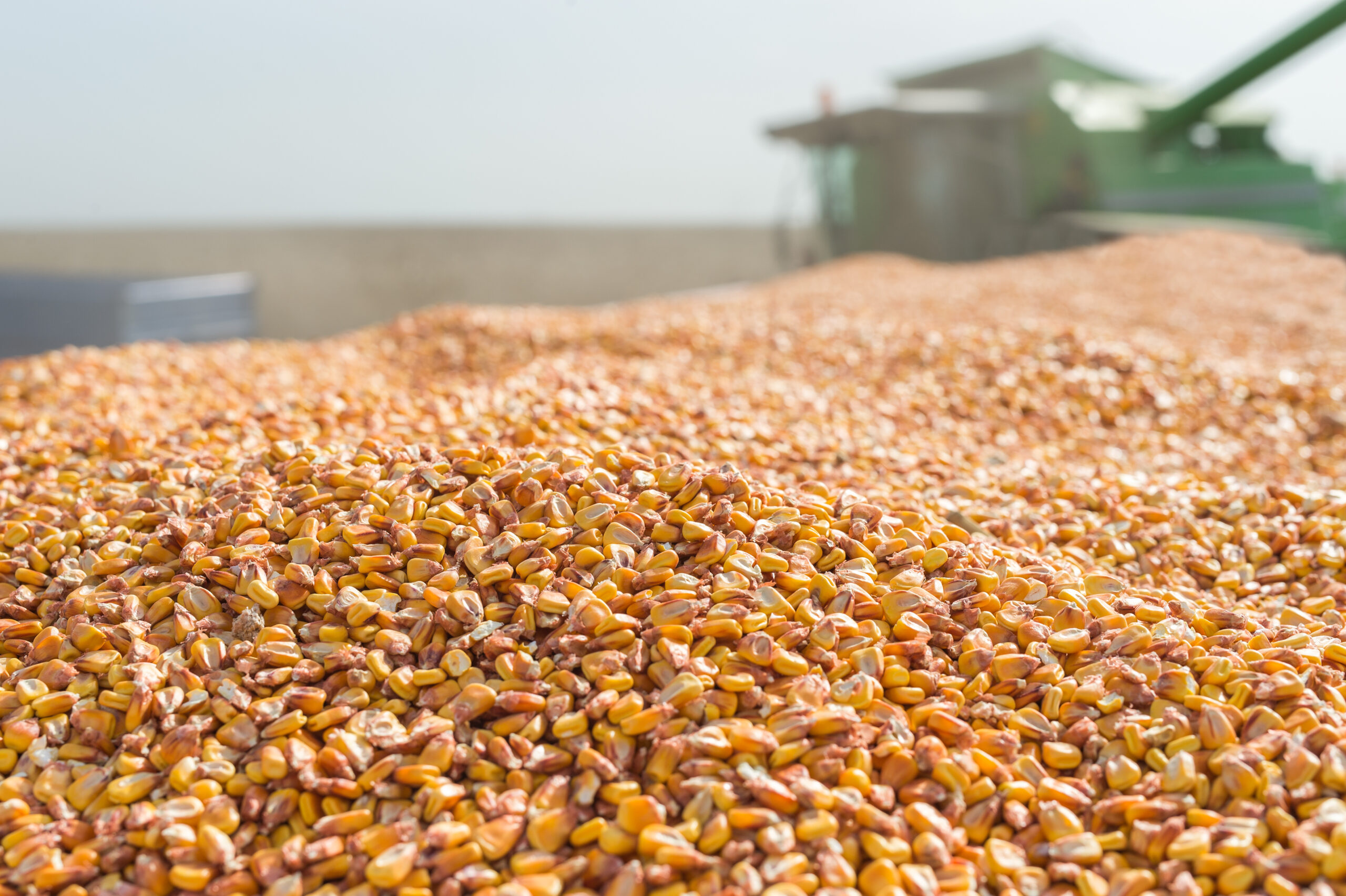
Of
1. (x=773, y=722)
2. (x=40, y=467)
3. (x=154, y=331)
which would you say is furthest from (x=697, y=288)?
(x=773, y=722)

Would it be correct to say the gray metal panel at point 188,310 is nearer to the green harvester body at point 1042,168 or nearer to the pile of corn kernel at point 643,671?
the pile of corn kernel at point 643,671

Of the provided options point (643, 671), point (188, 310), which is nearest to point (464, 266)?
point (188, 310)

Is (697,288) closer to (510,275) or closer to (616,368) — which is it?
(510,275)

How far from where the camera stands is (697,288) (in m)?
9.00

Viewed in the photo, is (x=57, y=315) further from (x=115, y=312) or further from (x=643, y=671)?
(x=643, y=671)

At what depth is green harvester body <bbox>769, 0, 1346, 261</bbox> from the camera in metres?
6.86

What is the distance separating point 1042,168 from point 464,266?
496 cm

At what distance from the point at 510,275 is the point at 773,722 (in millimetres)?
7929

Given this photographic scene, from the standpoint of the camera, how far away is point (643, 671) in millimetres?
1115

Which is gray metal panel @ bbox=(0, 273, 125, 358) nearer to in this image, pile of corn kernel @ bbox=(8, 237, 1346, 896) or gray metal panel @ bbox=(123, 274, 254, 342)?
gray metal panel @ bbox=(123, 274, 254, 342)

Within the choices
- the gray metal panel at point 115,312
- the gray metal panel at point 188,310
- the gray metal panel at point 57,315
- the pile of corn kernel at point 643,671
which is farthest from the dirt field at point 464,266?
the pile of corn kernel at point 643,671

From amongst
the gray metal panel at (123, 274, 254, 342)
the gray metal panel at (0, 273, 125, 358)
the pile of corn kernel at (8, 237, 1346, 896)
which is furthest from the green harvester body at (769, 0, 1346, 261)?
the pile of corn kernel at (8, 237, 1346, 896)

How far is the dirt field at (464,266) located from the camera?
335 inches

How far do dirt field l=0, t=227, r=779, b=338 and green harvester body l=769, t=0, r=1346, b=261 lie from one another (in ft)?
5.50
